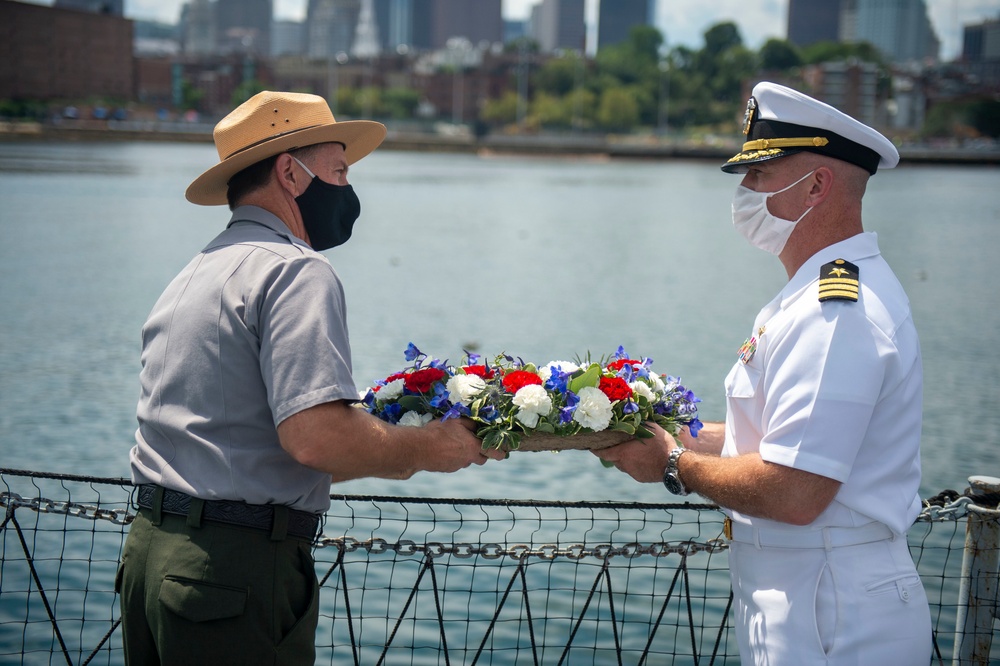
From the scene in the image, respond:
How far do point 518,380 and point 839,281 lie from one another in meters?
1.08

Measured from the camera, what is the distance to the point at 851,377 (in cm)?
263

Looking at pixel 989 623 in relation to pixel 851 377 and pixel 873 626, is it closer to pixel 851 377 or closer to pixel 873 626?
pixel 873 626

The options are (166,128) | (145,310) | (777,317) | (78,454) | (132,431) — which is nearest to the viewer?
(777,317)

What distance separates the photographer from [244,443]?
9.35ft

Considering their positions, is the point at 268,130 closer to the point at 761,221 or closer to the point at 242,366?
the point at 242,366

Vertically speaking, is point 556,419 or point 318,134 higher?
point 318,134

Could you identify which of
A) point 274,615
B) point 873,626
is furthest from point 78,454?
point 873,626

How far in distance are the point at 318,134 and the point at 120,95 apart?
14070cm

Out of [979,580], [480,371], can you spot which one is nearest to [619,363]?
[480,371]

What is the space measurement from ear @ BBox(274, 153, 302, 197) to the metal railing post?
269cm

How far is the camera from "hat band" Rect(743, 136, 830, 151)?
2.91 m

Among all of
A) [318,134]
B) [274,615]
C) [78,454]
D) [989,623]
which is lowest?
[78,454]

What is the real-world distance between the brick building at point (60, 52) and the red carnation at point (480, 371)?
4750 inches

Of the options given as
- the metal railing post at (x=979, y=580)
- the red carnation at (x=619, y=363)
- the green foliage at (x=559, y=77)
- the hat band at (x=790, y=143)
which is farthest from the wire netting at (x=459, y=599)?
the green foliage at (x=559, y=77)
